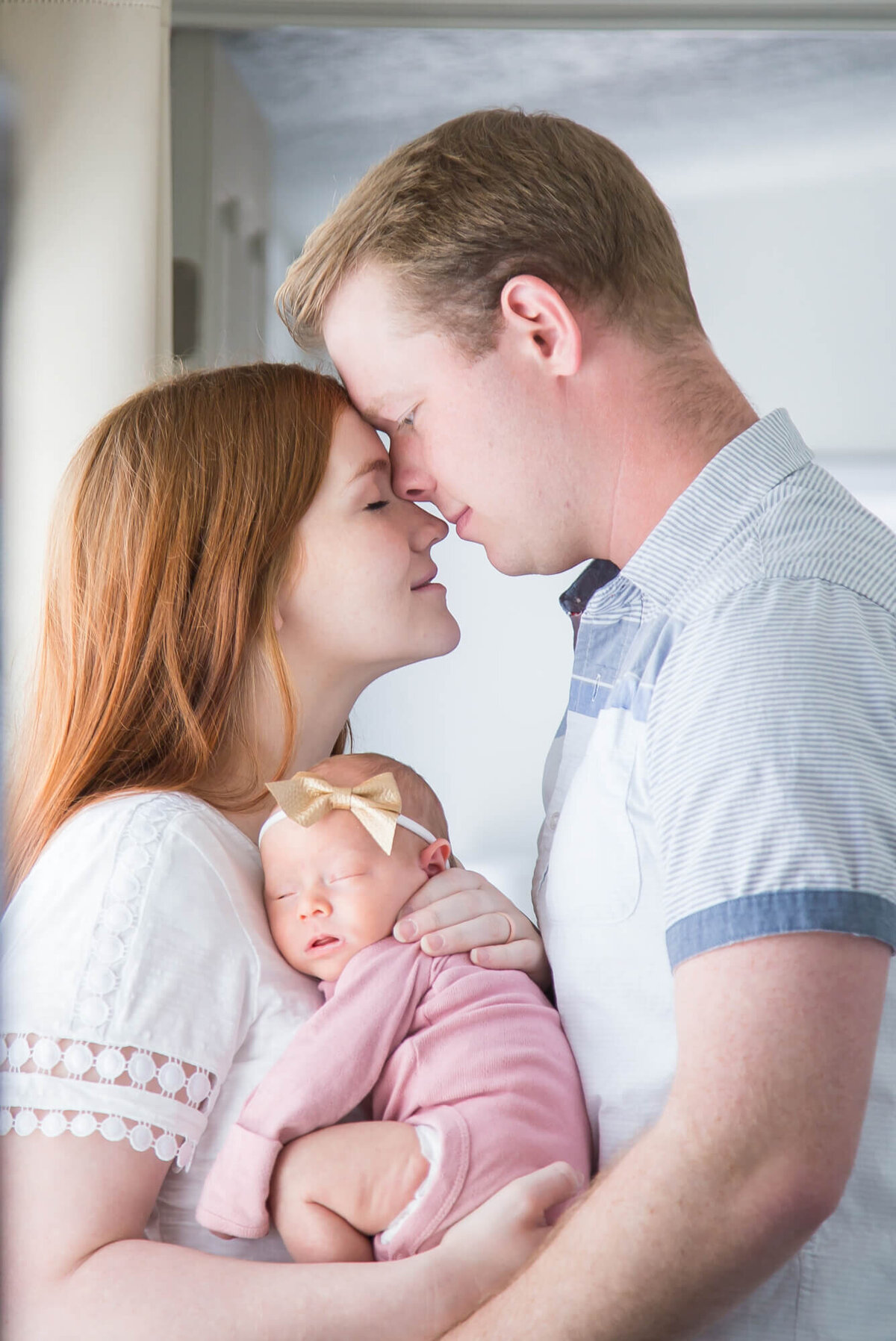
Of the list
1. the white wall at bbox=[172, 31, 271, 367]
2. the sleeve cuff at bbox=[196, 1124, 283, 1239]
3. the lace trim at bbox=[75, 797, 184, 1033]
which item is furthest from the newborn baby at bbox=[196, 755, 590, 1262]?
the white wall at bbox=[172, 31, 271, 367]

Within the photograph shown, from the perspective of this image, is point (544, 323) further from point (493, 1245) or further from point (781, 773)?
point (493, 1245)

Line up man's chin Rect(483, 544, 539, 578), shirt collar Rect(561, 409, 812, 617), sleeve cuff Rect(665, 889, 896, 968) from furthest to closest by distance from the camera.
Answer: man's chin Rect(483, 544, 539, 578) < shirt collar Rect(561, 409, 812, 617) < sleeve cuff Rect(665, 889, 896, 968)

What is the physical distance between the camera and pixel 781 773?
0.70 m

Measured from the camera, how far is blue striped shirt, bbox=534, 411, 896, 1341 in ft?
2.28

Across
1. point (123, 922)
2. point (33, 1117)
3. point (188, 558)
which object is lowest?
point (33, 1117)

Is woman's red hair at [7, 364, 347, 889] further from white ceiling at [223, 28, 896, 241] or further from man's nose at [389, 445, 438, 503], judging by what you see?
white ceiling at [223, 28, 896, 241]

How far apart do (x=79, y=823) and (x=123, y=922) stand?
0.12 m

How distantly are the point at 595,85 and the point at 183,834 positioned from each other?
3.30 ft

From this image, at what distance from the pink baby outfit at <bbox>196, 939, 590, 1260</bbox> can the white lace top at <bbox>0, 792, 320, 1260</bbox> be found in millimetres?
35

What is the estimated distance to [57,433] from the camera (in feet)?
4.21

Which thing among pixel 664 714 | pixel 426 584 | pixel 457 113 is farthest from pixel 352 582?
pixel 457 113

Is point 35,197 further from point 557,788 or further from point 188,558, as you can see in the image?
point 557,788

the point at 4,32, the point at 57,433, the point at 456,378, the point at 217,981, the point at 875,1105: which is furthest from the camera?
the point at 57,433

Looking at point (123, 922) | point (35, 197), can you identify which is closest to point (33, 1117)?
point (123, 922)
